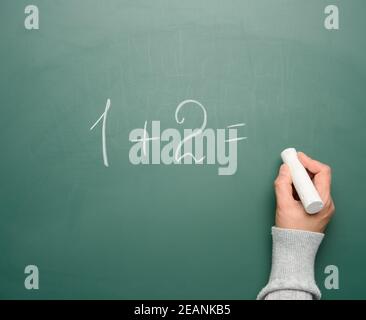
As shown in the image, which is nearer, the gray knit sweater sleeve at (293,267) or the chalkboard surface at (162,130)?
the gray knit sweater sleeve at (293,267)

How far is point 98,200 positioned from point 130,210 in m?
0.07

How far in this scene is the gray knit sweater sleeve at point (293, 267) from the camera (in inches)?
34.0

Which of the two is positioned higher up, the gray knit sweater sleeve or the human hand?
the human hand

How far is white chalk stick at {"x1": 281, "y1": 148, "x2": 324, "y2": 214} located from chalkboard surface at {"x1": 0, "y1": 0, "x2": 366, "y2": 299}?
0.05m

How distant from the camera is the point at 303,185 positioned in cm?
89

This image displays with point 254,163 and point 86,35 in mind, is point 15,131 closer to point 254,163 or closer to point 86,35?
point 86,35

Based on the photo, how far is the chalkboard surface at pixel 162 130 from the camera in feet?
3.20

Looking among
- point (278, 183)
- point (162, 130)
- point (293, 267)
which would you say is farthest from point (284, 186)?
point (162, 130)

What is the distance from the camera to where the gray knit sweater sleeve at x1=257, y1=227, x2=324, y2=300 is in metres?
0.86

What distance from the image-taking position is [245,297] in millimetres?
969

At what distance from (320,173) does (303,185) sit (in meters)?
0.06

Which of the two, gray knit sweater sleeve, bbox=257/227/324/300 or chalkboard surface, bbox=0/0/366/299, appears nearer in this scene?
gray knit sweater sleeve, bbox=257/227/324/300

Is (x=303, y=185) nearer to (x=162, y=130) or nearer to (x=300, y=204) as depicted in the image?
(x=300, y=204)

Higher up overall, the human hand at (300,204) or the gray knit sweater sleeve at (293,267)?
the human hand at (300,204)
